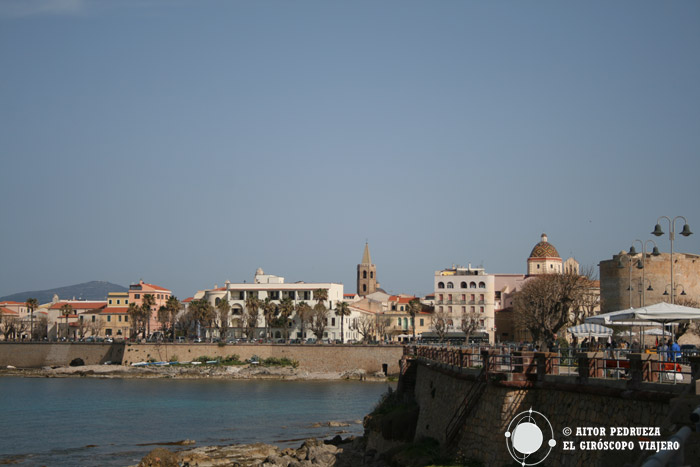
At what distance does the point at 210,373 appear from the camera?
94.9 m

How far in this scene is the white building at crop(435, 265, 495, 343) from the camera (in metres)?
112

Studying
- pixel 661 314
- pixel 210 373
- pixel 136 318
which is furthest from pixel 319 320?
→ pixel 661 314

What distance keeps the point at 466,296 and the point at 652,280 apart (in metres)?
58.2

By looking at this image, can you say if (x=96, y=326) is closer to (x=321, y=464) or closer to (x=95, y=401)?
(x=95, y=401)

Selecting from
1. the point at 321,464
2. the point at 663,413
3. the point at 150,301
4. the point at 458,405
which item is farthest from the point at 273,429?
the point at 150,301

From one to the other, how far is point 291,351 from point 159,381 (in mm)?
17250

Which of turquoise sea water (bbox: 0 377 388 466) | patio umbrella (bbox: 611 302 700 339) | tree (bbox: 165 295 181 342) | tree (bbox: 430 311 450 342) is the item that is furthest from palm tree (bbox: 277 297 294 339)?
patio umbrella (bbox: 611 302 700 339)

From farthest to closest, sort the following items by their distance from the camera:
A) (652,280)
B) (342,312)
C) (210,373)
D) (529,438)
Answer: (342,312) < (210,373) < (652,280) < (529,438)

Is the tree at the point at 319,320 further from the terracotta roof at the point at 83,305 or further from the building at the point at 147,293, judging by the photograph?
the terracotta roof at the point at 83,305

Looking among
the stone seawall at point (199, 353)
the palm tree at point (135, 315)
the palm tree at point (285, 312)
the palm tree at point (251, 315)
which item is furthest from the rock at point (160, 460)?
the palm tree at point (135, 315)

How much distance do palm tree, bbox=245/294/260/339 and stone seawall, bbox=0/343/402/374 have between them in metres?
9.10

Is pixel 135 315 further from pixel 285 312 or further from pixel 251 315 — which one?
pixel 285 312

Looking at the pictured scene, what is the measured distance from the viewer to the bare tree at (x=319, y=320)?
109000mm

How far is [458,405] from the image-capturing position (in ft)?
88.7
